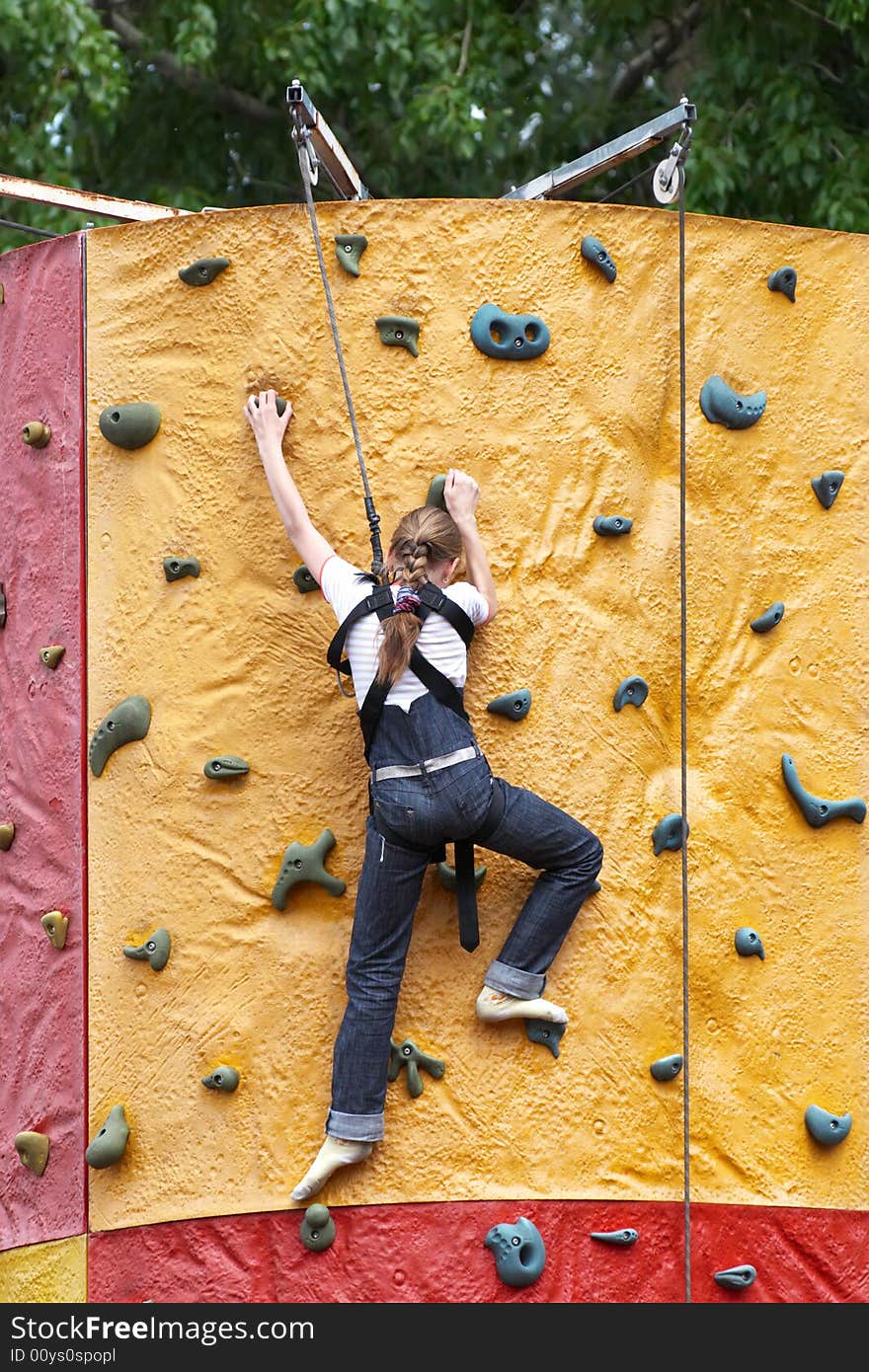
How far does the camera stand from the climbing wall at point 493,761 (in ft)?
18.4

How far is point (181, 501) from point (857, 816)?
2.21m

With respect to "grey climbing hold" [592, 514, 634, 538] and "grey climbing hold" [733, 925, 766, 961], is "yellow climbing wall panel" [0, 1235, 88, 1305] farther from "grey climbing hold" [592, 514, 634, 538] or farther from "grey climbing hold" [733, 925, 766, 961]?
"grey climbing hold" [592, 514, 634, 538]

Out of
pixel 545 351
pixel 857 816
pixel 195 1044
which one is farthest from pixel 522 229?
pixel 195 1044

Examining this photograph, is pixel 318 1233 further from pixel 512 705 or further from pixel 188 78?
pixel 188 78

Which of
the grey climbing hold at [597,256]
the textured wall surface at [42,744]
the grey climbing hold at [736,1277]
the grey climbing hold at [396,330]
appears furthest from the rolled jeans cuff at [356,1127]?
the grey climbing hold at [597,256]

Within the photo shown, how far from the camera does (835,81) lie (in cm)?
1044

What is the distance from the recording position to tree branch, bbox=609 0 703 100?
35.4 feet

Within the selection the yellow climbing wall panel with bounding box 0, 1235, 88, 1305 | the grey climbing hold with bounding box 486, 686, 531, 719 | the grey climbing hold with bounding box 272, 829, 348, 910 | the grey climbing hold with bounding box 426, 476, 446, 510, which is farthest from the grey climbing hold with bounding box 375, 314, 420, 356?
the yellow climbing wall panel with bounding box 0, 1235, 88, 1305

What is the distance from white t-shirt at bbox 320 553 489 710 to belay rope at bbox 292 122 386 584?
94 mm

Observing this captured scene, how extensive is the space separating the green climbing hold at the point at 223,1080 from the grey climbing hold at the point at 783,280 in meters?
2.82

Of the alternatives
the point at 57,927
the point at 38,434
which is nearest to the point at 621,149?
the point at 38,434

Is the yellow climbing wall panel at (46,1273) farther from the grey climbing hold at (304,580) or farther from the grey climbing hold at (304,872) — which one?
the grey climbing hold at (304,580)

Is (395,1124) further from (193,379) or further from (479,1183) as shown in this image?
(193,379)

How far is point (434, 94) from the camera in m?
9.77
